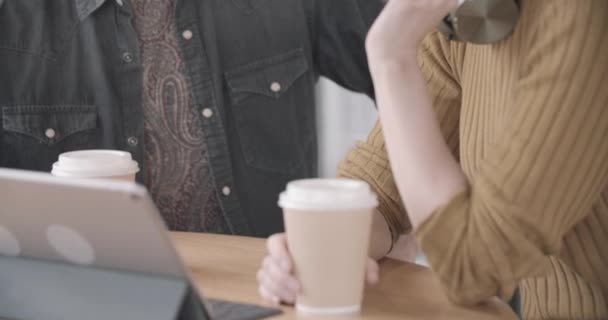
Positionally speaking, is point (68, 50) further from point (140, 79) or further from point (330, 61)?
point (330, 61)

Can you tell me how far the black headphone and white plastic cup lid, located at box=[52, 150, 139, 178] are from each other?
0.49 m

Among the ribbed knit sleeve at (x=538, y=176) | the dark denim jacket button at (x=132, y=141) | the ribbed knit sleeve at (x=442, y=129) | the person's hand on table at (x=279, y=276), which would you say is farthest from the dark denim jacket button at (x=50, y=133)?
the ribbed knit sleeve at (x=538, y=176)

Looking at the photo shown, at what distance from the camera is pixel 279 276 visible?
3.41ft

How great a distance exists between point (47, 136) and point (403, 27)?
1081 mm

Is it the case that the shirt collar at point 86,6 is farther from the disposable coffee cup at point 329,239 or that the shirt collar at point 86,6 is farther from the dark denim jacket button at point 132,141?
the disposable coffee cup at point 329,239

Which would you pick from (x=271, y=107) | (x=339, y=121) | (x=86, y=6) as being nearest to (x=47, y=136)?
(x=86, y=6)

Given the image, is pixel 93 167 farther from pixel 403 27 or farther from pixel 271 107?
pixel 271 107

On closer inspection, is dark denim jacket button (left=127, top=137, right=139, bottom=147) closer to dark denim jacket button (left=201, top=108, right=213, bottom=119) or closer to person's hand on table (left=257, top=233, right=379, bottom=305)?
dark denim jacket button (left=201, top=108, right=213, bottom=119)

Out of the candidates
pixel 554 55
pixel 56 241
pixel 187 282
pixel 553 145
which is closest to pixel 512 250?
pixel 553 145

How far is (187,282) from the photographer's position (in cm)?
90

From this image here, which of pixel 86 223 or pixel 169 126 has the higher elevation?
pixel 86 223

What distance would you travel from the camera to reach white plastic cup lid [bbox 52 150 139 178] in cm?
124

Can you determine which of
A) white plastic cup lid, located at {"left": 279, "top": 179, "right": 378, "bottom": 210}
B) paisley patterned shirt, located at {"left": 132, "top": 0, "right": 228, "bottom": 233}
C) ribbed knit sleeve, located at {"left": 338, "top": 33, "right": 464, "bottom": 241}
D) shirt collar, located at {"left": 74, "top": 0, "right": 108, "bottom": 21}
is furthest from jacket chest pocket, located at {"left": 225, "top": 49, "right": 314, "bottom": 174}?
white plastic cup lid, located at {"left": 279, "top": 179, "right": 378, "bottom": 210}

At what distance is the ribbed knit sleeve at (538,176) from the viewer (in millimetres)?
1055
